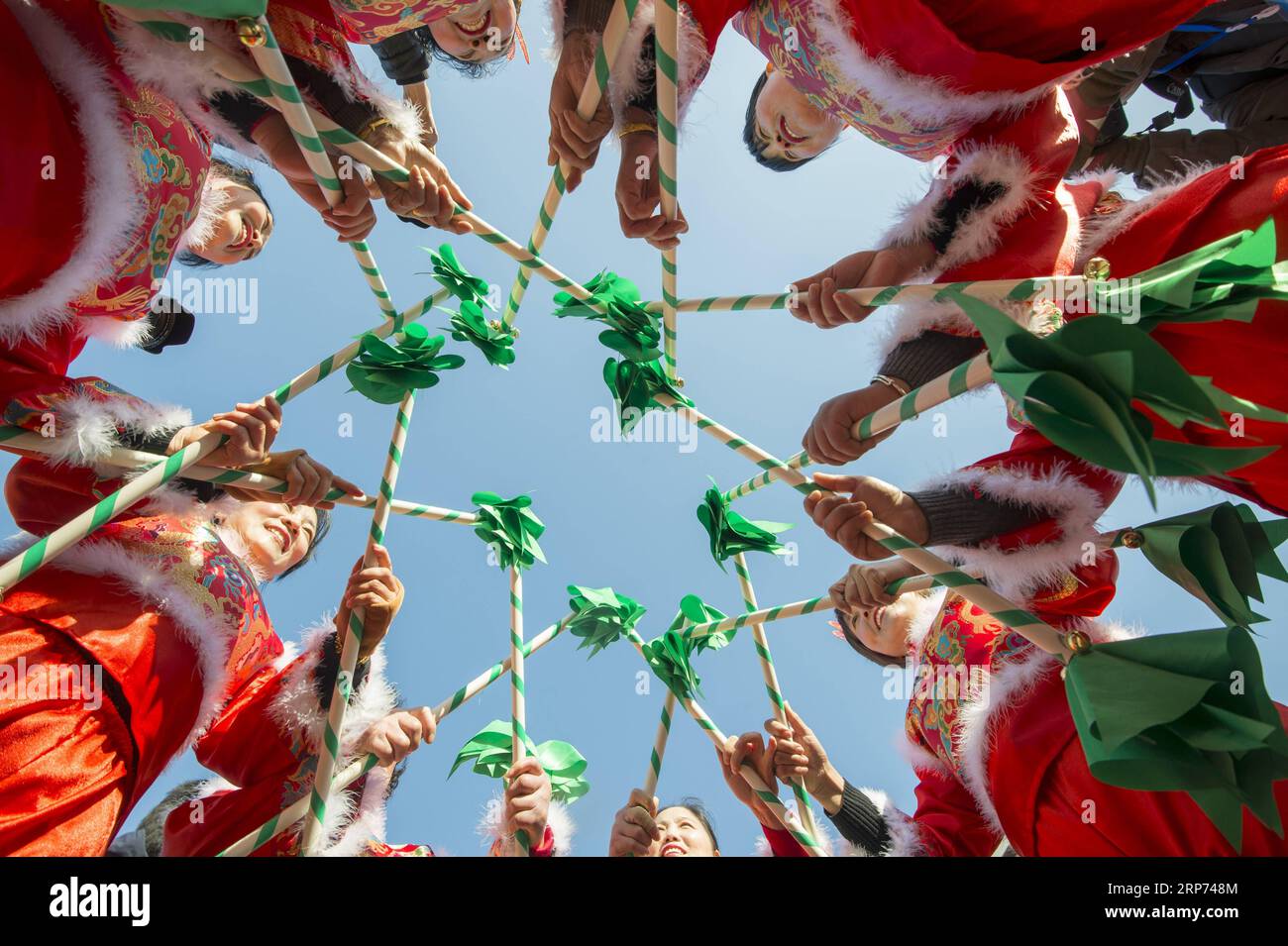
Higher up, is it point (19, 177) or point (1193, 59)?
point (1193, 59)

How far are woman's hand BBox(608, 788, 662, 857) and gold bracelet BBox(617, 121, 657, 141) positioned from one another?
1919 mm

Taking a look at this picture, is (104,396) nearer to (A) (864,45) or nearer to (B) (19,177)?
(B) (19,177)

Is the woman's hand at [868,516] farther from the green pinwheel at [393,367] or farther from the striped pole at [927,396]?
the green pinwheel at [393,367]

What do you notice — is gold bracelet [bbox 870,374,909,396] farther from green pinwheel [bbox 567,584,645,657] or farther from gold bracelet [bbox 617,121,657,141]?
green pinwheel [bbox 567,584,645,657]

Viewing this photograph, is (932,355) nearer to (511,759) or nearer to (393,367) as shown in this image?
(393,367)

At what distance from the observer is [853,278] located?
174cm

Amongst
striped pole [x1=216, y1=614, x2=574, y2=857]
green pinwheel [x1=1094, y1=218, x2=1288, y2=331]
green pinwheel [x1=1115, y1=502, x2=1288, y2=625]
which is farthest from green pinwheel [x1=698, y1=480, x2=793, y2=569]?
green pinwheel [x1=1094, y1=218, x2=1288, y2=331]

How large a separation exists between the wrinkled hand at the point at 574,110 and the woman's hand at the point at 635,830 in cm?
187

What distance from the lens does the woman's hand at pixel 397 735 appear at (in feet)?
6.70

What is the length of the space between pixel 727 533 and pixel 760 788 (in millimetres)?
772

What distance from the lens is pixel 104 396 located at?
1.73 meters
